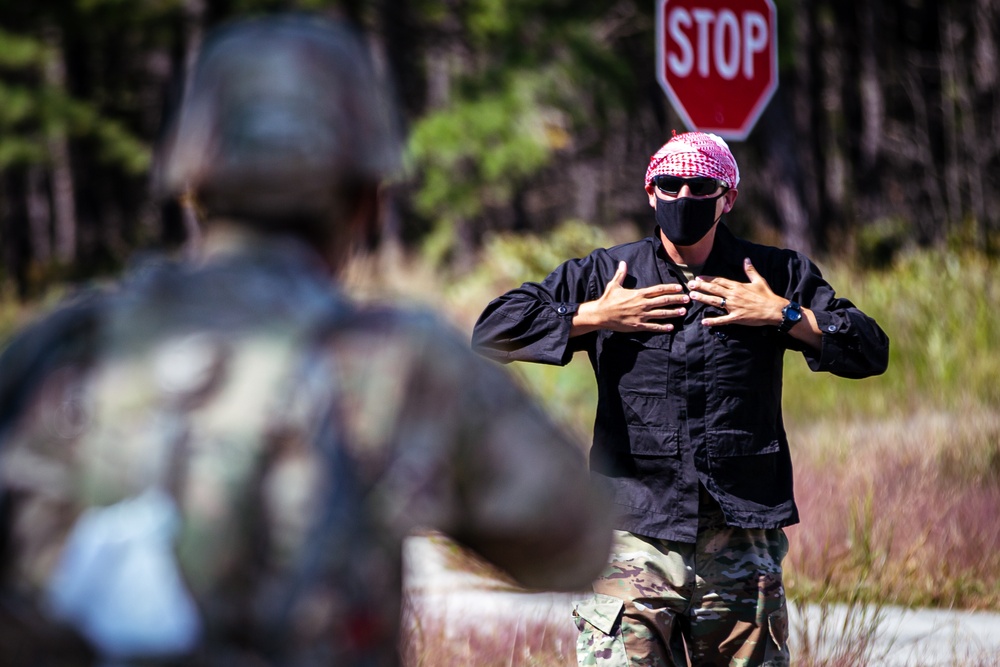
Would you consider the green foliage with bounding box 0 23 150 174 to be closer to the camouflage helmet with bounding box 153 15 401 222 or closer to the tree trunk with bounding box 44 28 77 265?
the tree trunk with bounding box 44 28 77 265

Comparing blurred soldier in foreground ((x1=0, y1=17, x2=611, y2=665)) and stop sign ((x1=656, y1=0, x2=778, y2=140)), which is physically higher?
stop sign ((x1=656, y1=0, x2=778, y2=140))

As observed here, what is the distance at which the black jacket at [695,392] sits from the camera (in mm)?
3314

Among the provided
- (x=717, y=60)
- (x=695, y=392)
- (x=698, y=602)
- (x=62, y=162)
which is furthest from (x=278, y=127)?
(x=62, y=162)

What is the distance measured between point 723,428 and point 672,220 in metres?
0.58

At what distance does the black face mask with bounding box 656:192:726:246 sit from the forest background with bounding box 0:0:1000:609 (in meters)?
1.45

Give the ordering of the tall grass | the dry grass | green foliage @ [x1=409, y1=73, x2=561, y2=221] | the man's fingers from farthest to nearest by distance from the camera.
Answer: green foliage @ [x1=409, y1=73, x2=561, y2=221]
the tall grass
the dry grass
the man's fingers

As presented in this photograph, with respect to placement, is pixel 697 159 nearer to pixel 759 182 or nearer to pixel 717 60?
pixel 717 60

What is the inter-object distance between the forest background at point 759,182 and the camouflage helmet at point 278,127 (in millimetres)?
117

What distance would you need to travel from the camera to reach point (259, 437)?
50.6 inches

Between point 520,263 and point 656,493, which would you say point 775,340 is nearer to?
point 656,493

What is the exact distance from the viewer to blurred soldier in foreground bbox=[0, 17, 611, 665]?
1.26 meters

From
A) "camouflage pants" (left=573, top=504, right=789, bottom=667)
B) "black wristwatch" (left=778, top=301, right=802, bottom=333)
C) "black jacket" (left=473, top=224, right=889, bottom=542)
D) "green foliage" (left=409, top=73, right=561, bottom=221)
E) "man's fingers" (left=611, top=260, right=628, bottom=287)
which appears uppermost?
"green foliage" (left=409, top=73, right=561, bottom=221)

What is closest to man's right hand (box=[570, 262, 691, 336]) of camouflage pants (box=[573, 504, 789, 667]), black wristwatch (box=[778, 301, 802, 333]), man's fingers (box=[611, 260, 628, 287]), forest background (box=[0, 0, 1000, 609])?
man's fingers (box=[611, 260, 628, 287])

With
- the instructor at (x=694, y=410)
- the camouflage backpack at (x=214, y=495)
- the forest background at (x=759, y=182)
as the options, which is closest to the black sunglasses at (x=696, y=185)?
the instructor at (x=694, y=410)
